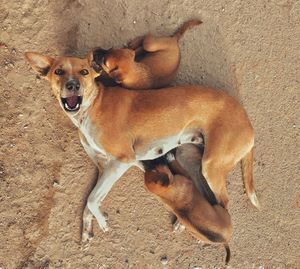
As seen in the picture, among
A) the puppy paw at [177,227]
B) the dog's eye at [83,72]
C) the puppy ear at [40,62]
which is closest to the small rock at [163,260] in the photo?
the puppy paw at [177,227]

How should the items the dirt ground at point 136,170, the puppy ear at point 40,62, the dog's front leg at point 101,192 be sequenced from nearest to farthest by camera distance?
the puppy ear at point 40,62 < the dog's front leg at point 101,192 < the dirt ground at point 136,170

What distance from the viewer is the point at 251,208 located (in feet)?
18.6

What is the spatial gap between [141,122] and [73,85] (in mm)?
743

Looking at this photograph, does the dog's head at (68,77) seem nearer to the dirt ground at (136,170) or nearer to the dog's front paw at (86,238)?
the dirt ground at (136,170)

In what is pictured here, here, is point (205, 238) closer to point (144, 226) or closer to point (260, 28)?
point (144, 226)

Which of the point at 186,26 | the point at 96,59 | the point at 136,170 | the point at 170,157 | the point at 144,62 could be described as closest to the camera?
the point at 96,59

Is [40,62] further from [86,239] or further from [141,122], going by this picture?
[86,239]

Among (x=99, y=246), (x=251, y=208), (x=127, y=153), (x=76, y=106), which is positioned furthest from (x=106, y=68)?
(x=251, y=208)

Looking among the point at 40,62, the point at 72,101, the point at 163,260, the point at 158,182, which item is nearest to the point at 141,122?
the point at 158,182

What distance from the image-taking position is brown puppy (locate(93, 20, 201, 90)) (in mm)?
4664

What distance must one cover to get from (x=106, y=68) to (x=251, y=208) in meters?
2.22

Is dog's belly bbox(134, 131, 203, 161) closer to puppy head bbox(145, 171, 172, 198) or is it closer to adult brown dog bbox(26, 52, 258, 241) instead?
adult brown dog bbox(26, 52, 258, 241)

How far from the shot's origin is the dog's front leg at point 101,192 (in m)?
4.81

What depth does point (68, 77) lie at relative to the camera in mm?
4352
